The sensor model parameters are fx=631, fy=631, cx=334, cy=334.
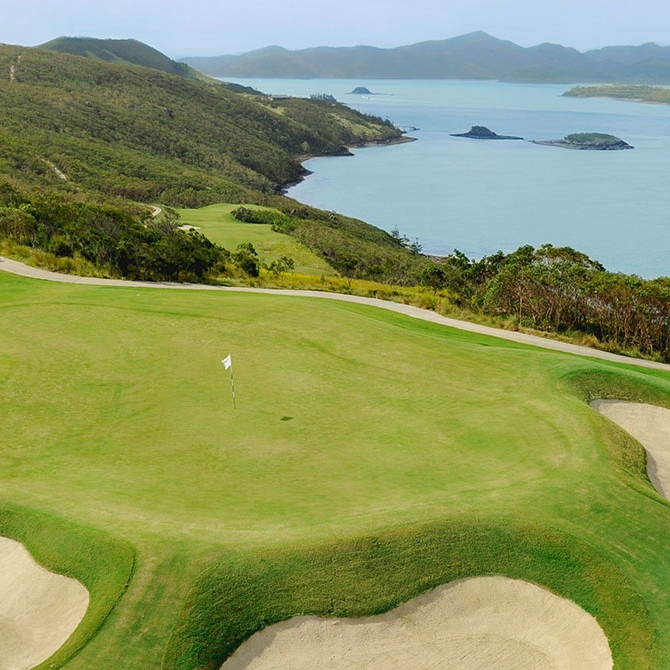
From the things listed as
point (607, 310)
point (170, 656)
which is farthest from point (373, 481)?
point (607, 310)

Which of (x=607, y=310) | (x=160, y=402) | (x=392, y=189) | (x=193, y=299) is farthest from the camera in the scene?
(x=392, y=189)

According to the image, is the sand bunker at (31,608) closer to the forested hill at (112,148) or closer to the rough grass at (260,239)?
the rough grass at (260,239)

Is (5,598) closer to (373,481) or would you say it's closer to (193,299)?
(373,481)

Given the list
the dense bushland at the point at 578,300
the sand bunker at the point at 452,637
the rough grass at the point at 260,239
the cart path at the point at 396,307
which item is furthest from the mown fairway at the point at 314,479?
the rough grass at the point at 260,239

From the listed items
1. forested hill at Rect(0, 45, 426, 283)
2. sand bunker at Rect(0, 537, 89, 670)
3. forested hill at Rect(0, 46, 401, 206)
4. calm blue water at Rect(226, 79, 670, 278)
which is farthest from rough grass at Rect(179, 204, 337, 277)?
sand bunker at Rect(0, 537, 89, 670)

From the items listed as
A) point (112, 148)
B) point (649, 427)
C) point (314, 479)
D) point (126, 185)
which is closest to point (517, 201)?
point (126, 185)

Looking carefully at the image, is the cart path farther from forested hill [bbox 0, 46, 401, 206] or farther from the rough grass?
forested hill [bbox 0, 46, 401, 206]

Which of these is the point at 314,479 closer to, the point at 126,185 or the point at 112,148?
the point at 126,185
